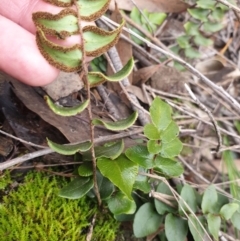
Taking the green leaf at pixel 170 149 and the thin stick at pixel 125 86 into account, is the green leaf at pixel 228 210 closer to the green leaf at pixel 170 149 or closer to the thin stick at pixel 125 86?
the green leaf at pixel 170 149

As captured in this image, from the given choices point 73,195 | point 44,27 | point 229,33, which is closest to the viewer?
point 44,27

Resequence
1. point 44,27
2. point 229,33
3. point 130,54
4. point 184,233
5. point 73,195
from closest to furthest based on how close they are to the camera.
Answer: point 44,27
point 73,195
point 184,233
point 130,54
point 229,33

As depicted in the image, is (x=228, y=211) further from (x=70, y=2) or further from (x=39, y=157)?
(x=70, y=2)

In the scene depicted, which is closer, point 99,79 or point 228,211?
point 99,79

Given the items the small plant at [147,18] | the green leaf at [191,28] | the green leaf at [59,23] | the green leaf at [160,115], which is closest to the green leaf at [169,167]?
the green leaf at [160,115]

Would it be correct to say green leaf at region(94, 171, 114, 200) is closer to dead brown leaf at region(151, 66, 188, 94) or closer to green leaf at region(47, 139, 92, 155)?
green leaf at region(47, 139, 92, 155)

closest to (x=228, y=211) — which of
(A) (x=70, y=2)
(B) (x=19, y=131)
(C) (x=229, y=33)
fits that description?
(B) (x=19, y=131)
